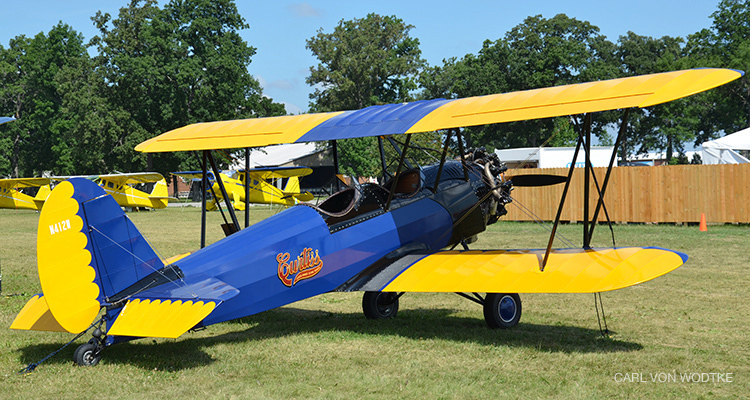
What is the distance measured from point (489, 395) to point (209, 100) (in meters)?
48.7

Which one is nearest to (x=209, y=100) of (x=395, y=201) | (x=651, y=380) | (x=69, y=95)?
(x=69, y=95)

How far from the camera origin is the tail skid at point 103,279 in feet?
16.1

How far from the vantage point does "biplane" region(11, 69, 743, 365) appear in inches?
201

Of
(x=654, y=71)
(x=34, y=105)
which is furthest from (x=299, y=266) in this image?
(x=34, y=105)

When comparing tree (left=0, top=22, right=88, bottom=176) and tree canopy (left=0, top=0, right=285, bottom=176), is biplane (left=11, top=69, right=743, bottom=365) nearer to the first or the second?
tree canopy (left=0, top=0, right=285, bottom=176)

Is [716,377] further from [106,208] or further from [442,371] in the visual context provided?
[106,208]

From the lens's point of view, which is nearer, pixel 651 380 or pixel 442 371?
pixel 651 380

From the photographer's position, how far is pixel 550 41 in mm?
56969

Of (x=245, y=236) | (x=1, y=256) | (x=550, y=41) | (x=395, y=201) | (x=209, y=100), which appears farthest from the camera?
(x=550, y=41)

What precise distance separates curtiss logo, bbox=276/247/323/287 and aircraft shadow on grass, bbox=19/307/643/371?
82 centimetres

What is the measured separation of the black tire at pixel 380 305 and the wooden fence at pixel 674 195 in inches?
568

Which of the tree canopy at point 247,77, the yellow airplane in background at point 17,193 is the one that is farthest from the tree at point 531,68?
the yellow airplane in background at point 17,193

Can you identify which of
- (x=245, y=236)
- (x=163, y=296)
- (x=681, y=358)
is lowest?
(x=681, y=358)

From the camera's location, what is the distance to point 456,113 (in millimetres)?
6461
